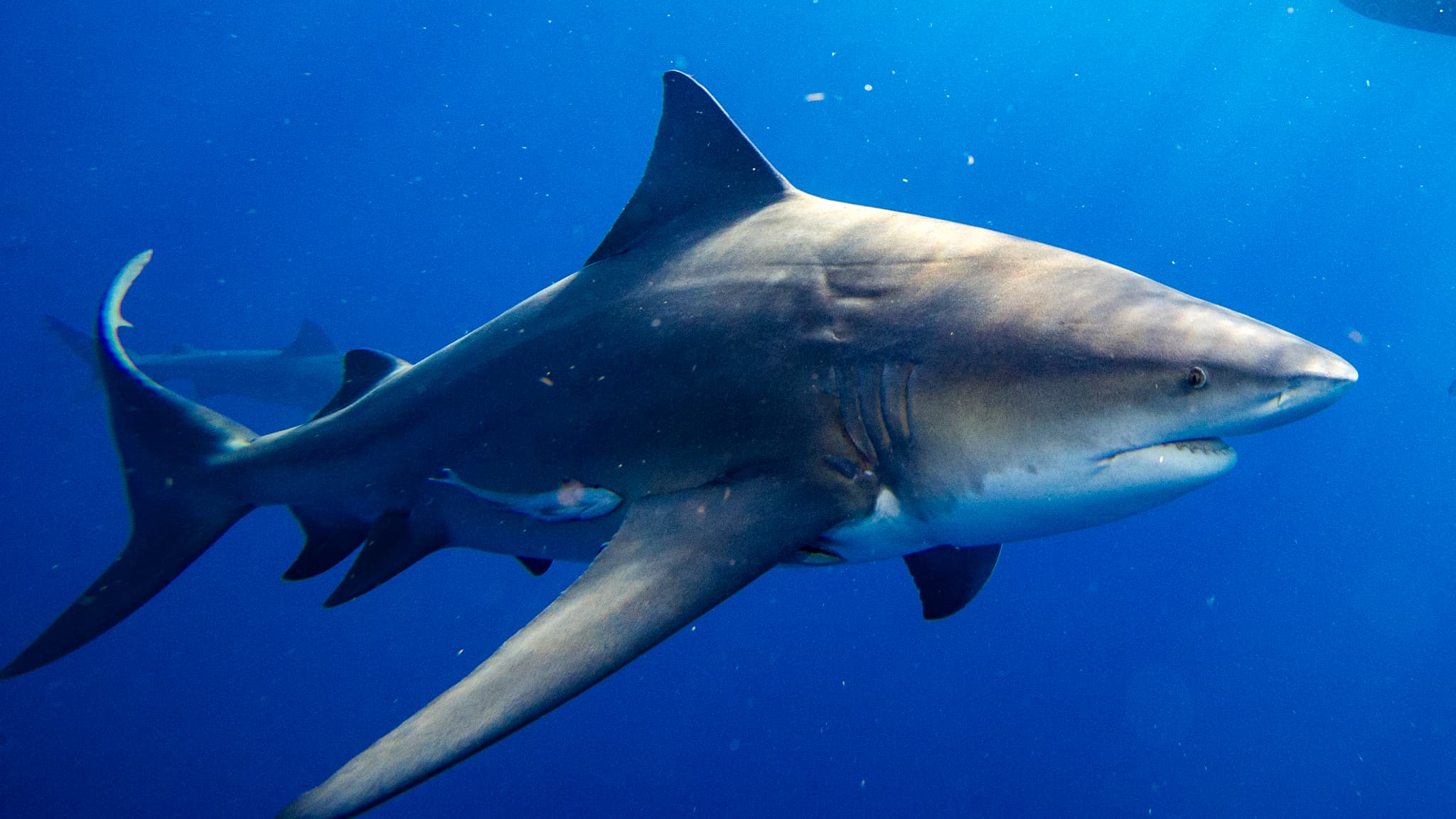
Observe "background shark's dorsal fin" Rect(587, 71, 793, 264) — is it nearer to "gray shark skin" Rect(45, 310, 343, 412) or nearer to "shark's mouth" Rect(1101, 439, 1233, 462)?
"shark's mouth" Rect(1101, 439, 1233, 462)

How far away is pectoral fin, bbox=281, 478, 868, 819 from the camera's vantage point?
156cm

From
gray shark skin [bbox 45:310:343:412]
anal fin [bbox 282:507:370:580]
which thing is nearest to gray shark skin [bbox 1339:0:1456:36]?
anal fin [bbox 282:507:370:580]

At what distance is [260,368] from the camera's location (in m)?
15.2

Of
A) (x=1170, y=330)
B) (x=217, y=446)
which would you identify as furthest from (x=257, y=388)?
(x=1170, y=330)

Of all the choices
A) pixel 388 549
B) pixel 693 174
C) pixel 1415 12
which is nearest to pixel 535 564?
pixel 388 549

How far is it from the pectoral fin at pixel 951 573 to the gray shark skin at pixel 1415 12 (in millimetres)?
23875

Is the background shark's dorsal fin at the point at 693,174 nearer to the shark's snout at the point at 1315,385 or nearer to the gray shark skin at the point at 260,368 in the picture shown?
the shark's snout at the point at 1315,385

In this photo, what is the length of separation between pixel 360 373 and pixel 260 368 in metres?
13.6

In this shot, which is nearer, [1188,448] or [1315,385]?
[1315,385]

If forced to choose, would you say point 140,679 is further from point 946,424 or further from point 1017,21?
point 1017,21

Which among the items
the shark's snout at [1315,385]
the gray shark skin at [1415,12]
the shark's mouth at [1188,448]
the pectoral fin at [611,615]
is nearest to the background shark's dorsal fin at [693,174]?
the pectoral fin at [611,615]

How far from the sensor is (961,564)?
3.33m

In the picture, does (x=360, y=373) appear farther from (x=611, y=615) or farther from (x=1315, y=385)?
(x=1315, y=385)

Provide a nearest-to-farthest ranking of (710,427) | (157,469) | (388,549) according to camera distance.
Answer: (710,427) → (388,549) → (157,469)
